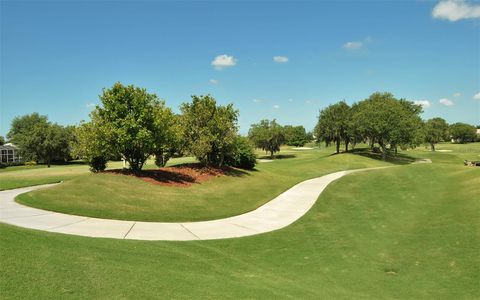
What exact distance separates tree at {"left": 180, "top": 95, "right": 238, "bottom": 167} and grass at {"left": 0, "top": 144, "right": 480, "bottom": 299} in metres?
13.1

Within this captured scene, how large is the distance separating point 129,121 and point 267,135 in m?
46.4

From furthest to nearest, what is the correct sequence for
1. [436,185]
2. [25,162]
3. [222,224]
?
[25,162] < [436,185] < [222,224]

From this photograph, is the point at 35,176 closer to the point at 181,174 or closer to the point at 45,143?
the point at 181,174

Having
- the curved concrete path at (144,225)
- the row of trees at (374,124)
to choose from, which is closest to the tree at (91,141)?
the curved concrete path at (144,225)

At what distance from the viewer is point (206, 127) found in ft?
95.7

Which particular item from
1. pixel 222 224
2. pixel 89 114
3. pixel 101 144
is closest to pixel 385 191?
pixel 222 224

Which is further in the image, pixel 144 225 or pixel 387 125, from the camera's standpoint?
pixel 387 125

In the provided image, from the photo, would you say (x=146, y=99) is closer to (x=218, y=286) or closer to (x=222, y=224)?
(x=222, y=224)

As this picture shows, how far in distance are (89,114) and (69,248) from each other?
16.2 m

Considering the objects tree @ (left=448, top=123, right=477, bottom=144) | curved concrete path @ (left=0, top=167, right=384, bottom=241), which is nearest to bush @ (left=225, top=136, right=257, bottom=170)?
curved concrete path @ (left=0, top=167, right=384, bottom=241)

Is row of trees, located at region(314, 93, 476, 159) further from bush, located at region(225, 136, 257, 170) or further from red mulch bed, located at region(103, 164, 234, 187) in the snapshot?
red mulch bed, located at region(103, 164, 234, 187)

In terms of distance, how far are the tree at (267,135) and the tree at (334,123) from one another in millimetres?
8941

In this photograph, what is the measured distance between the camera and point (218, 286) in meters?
7.67

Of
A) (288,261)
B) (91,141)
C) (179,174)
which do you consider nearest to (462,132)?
(179,174)
